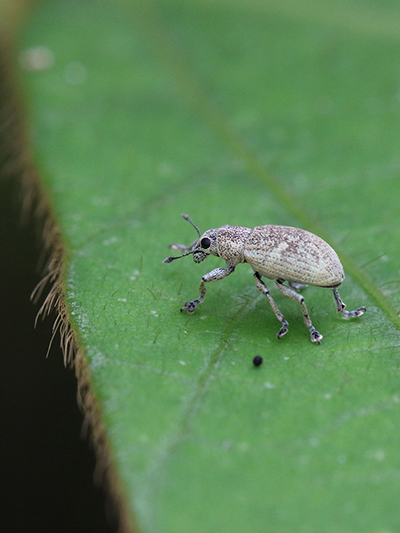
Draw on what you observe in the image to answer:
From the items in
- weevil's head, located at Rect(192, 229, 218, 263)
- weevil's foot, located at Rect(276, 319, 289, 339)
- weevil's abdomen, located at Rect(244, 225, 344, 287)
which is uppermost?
weevil's head, located at Rect(192, 229, 218, 263)

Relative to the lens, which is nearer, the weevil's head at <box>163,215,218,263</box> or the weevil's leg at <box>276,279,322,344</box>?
the weevil's leg at <box>276,279,322,344</box>

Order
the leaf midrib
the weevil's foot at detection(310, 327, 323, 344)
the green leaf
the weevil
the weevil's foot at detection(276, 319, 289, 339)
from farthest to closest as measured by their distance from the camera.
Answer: the leaf midrib
the weevil
the weevil's foot at detection(276, 319, 289, 339)
the weevil's foot at detection(310, 327, 323, 344)
the green leaf

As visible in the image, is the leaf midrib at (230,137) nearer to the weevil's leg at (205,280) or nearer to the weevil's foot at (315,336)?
the weevil's foot at (315,336)

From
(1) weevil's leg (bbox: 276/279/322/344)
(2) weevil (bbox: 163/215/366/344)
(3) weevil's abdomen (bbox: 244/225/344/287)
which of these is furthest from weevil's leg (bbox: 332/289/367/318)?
(1) weevil's leg (bbox: 276/279/322/344)

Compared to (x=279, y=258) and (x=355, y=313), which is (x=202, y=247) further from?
(x=355, y=313)

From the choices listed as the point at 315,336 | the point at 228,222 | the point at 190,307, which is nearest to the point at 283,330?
the point at 315,336

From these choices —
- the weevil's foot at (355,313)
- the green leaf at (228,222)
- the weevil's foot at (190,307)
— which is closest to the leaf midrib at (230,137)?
the green leaf at (228,222)

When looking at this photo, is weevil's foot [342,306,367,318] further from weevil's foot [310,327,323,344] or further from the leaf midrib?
weevil's foot [310,327,323,344]
